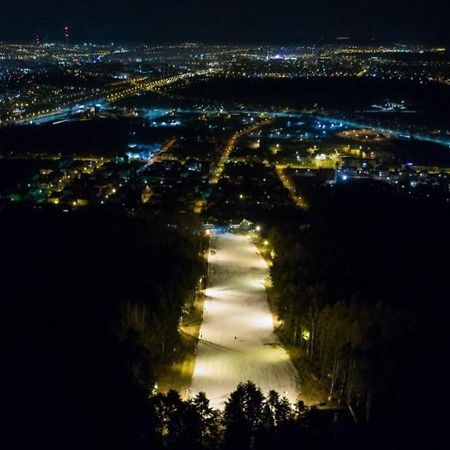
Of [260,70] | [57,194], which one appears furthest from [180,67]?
[57,194]

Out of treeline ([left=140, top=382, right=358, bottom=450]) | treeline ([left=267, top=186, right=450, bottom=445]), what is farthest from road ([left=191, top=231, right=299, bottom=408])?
treeline ([left=140, top=382, right=358, bottom=450])

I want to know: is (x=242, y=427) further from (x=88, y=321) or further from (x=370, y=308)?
(x=370, y=308)

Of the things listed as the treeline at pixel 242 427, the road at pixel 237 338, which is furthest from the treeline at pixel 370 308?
the treeline at pixel 242 427

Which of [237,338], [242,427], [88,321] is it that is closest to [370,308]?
[237,338]

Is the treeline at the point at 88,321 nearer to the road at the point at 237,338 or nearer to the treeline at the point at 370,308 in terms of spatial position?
the road at the point at 237,338

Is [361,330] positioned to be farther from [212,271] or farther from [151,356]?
[212,271]
